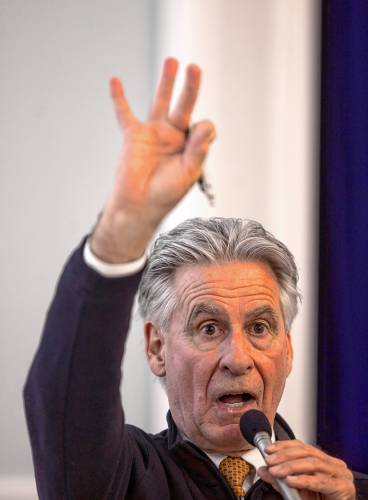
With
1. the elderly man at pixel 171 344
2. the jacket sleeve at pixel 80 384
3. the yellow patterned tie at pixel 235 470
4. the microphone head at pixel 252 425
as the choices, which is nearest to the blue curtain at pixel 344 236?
the elderly man at pixel 171 344

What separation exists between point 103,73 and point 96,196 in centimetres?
38

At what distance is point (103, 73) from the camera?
8.38ft

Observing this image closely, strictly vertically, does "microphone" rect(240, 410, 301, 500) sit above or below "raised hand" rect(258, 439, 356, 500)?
above

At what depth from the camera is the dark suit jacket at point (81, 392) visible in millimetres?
→ 1183

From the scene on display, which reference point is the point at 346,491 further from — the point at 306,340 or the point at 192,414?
the point at 306,340

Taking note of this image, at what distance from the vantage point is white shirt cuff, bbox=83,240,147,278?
117 centimetres

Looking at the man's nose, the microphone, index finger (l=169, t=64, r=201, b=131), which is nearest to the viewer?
index finger (l=169, t=64, r=201, b=131)

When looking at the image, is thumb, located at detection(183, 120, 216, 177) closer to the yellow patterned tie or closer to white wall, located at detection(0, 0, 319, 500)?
the yellow patterned tie

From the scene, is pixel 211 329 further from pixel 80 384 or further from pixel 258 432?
pixel 80 384

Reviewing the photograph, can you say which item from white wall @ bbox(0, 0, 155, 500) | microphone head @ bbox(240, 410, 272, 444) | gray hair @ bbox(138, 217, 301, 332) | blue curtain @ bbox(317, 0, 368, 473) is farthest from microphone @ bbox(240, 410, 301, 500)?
white wall @ bbox(0, 0, 155, 500)

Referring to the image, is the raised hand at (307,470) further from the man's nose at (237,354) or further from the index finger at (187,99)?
the index finger at (187,99)

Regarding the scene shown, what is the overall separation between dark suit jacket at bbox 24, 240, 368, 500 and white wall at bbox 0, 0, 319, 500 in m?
1.04

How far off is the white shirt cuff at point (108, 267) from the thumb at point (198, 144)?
16 cm

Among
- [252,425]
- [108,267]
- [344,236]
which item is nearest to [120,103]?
[108,267]
